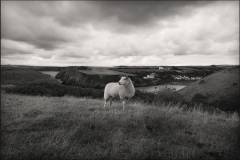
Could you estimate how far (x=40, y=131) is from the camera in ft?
15.8

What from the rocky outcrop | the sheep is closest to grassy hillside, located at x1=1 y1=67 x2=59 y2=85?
the rocky outcrop

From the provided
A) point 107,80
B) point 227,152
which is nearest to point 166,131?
point 227,152

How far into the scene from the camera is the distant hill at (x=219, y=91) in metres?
10.7

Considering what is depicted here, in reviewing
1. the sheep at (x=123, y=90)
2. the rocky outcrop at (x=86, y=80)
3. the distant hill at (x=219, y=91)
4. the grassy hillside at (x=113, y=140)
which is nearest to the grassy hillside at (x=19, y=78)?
the rocky outcrop at (x=86, y=80)

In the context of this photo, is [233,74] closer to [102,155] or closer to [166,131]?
[166,131]

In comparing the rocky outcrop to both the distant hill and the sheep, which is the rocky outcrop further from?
the sheep

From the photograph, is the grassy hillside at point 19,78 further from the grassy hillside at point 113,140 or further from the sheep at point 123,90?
the grassy hillside at point 113,140

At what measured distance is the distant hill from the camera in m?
10.7

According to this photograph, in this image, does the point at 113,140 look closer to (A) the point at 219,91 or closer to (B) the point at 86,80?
(A) the point at 219,91

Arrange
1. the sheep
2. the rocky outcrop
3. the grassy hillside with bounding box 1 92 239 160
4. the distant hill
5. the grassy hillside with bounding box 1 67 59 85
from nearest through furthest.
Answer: the grassy hillside with bounding box 1 92 239 160
the sheep
the distant hill
the grassy hillside with bounding box 1 67 59 85
the rocky outcrop

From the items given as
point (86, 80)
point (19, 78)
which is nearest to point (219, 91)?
point (86, 80)

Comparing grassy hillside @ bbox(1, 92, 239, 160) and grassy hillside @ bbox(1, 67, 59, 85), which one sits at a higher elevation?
grassy hillside @ bbox(1, 67, 59, 85)

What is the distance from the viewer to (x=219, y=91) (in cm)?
1163

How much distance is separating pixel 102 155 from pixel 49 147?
1585 mm
